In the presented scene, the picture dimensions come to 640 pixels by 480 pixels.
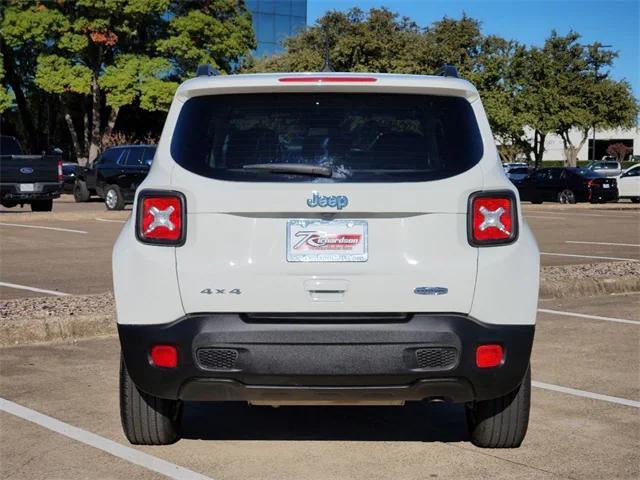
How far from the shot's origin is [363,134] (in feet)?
15.4

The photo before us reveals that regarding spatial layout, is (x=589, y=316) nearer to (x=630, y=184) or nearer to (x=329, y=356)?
(x=329, y=356)

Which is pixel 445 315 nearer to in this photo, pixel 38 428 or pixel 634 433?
pixel 634 433

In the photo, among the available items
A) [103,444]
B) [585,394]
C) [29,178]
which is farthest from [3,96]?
[103,444]

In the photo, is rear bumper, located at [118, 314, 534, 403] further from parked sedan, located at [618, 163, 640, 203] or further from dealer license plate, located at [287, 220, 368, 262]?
parked sedan, located at [618, 163, 640, 203]

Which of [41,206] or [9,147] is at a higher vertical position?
[9,147]

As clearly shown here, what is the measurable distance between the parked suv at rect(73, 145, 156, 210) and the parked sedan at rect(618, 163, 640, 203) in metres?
18.6

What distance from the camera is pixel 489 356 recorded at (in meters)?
4.59

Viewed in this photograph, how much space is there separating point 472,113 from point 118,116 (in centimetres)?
5117

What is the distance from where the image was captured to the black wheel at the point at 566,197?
122 feet

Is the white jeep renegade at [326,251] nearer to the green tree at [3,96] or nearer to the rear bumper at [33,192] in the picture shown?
the rear bumper at [33,192]

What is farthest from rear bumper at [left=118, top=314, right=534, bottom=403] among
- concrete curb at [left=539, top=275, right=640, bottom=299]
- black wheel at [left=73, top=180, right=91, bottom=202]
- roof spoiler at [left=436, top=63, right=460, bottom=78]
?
black wheel at [left=73, top=180, right=91, bottom=202]

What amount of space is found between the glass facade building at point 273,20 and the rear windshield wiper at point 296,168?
6684 centimetres

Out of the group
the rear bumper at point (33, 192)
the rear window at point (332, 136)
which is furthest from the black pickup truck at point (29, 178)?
the rear window at point (332, 136)

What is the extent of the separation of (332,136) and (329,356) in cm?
97
